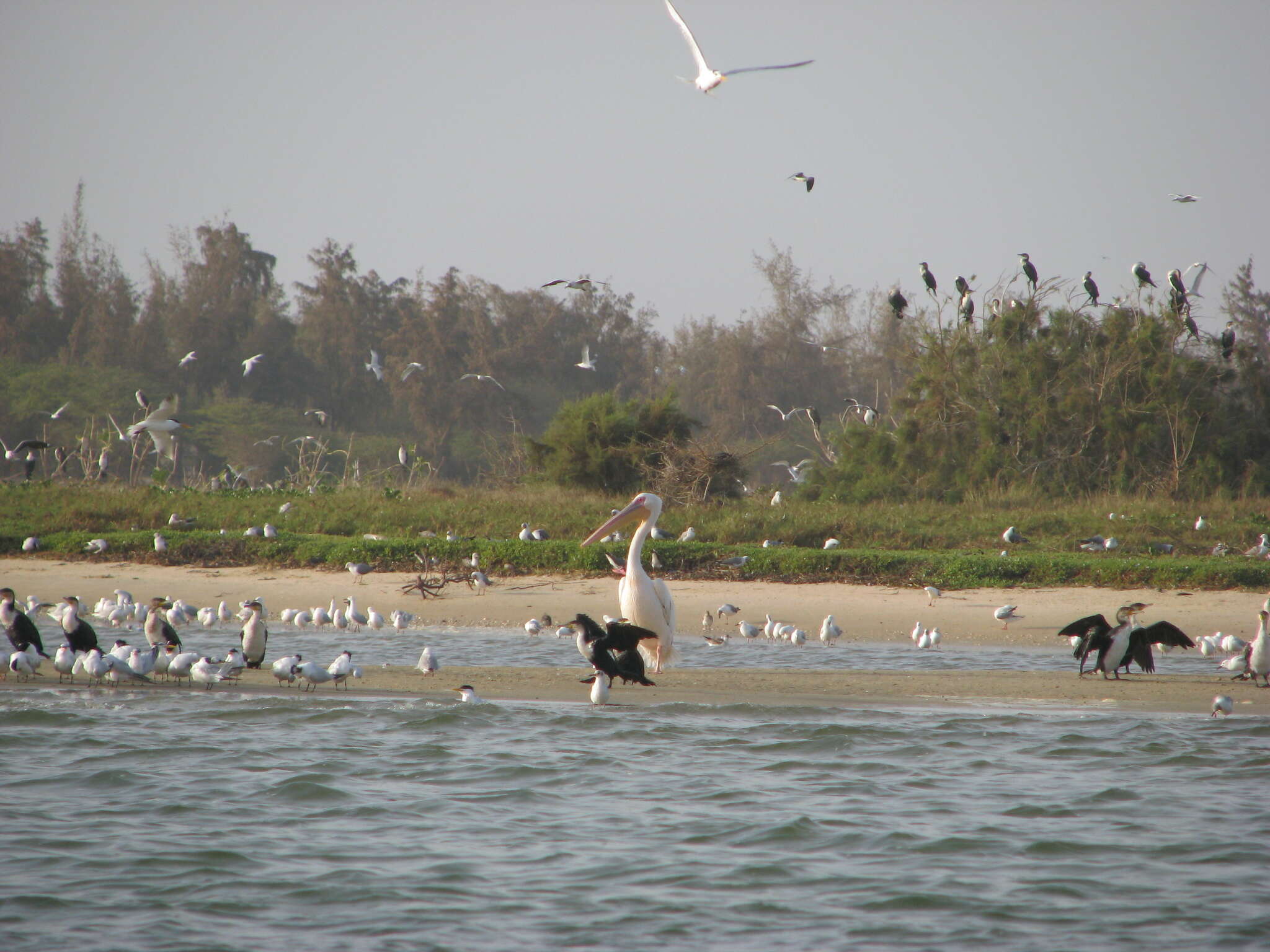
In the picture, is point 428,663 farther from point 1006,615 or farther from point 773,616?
point 1006,615

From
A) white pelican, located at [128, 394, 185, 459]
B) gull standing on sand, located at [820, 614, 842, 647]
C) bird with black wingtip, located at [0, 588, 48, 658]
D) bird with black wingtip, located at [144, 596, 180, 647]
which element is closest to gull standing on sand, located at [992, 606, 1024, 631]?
gull standing on sand, located at [820, 614, 842, 647]

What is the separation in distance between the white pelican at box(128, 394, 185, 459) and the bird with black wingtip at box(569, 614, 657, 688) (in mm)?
9561

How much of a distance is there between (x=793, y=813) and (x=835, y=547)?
9049 millimetres

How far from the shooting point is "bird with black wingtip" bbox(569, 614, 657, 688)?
8.62 m

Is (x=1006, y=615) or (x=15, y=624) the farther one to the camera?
(x=1006, y=615)

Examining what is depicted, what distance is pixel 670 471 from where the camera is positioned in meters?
19.8

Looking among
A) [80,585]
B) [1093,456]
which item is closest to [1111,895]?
[80,585]

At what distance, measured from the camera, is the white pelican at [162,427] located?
16.8 m

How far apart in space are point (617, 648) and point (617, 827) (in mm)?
2368

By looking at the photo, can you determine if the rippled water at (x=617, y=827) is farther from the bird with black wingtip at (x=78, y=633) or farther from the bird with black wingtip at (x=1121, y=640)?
the bird with black wingtip at (x=1121, y=640)

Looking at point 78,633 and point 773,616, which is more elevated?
point 773,616

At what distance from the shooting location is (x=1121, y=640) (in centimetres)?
929

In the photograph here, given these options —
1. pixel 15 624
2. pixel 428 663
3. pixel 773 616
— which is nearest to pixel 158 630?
pixel 15 624

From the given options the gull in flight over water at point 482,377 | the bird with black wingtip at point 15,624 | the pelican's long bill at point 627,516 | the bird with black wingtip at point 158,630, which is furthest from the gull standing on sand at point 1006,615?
the gull in flight over water at point 482,377
